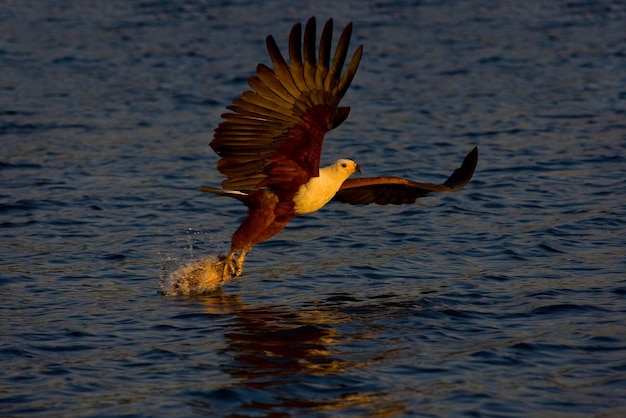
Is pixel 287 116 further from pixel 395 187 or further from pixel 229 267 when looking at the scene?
pixel 395 187

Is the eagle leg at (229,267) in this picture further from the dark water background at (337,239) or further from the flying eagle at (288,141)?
the dark water background at (337,239)

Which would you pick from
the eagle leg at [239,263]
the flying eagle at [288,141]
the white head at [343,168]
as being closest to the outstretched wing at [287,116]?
the flying eagle at [288,141]

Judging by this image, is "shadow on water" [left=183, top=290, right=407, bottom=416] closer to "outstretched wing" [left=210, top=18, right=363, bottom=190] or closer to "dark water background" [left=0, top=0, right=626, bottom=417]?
"dark water background" [left=0, top=0, right=626, bottom=417]

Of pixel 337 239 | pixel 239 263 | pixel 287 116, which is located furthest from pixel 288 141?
pixel 337 239

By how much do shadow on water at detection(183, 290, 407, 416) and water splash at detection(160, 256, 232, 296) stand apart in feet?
0.69

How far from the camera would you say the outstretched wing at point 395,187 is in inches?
330

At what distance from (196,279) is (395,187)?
1674 millimetres

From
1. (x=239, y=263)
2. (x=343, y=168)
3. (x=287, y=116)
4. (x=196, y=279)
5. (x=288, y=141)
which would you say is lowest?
(x=196, y=279)

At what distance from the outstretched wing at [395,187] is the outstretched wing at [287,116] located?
68cm

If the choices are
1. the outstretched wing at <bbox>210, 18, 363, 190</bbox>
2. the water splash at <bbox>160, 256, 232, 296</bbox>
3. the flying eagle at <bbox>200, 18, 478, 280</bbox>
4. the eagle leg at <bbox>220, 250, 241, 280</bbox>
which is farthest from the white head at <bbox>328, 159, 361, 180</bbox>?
the water splash at <bbox>160, 256, 232, 296</bbox>

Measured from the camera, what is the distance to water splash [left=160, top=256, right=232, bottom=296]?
27.6 feet

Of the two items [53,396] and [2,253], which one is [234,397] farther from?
[2,253]

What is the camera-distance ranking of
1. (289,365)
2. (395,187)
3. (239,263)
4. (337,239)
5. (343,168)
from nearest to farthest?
(289,365)
(343,168)
(239,263)
(395,187)
(337,239)

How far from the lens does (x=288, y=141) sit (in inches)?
298
